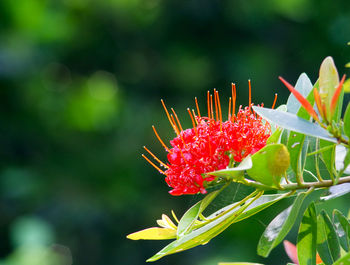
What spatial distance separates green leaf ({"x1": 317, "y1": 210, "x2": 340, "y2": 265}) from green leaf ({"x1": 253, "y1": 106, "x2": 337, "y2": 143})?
5.9 inches

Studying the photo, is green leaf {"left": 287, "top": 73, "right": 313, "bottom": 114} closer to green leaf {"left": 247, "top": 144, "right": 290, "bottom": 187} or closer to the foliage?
the foliage

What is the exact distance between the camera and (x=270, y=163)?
0.56m

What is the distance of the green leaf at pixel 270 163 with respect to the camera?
0.55 metres

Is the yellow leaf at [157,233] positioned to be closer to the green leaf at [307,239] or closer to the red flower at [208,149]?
the red flower at [208,149]

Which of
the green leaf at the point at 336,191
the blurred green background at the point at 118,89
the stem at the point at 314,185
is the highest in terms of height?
the blurred green background at the point at 118,89

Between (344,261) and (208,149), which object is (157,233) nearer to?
(208,149)

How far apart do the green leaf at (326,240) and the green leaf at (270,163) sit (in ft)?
0.36

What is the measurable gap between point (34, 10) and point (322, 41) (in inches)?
99.8

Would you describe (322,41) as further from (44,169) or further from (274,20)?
(44,169)

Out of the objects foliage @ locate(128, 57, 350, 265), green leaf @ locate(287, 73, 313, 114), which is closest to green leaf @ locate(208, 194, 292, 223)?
foliage @ locate(128, 57, 350, 265)

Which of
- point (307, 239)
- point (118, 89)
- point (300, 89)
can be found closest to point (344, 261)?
point (307, 239)

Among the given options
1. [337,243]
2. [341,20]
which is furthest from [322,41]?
[337,243]

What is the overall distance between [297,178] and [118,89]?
160 inches

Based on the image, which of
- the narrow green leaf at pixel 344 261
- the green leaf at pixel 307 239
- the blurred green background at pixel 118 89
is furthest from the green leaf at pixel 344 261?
the blurred green background at pixel 118 89
